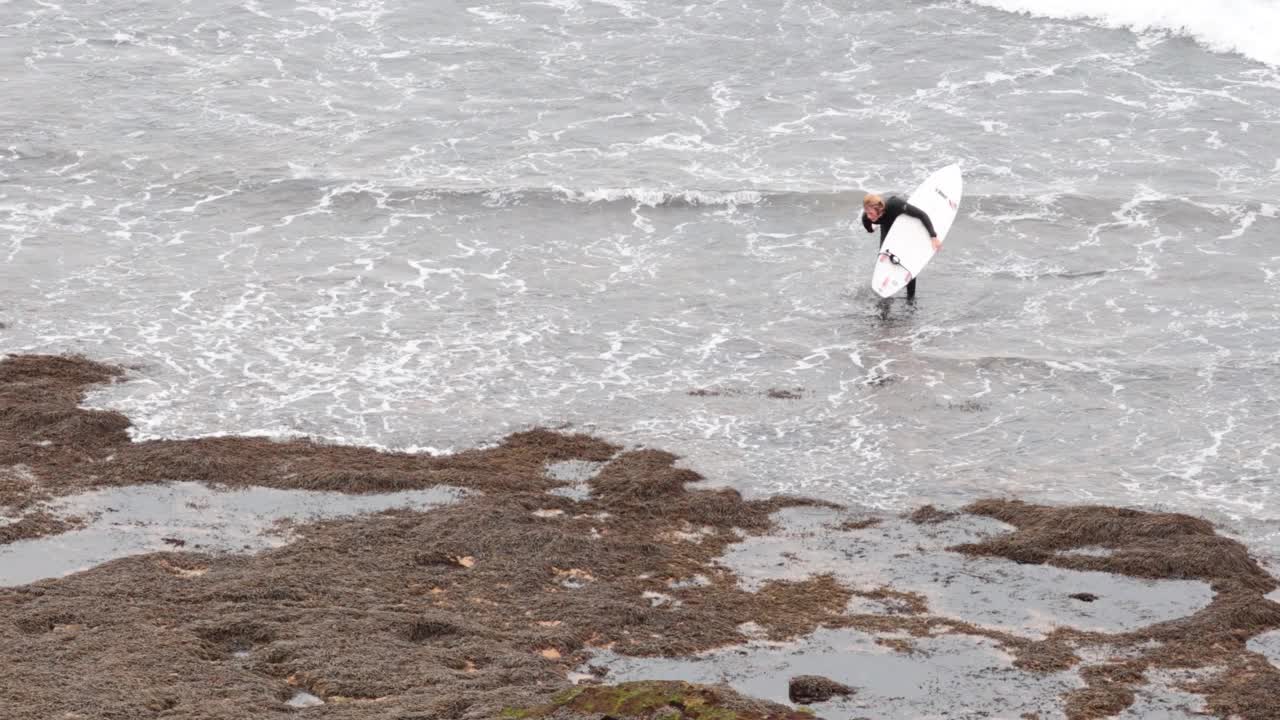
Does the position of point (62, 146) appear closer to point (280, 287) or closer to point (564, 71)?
point (280, 287)

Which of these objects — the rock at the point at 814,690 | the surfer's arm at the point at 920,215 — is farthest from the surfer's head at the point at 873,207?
the rock at the point at 814,690

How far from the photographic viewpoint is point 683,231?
2802 cm

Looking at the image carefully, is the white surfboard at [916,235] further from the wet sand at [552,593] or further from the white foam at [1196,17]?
the white foam at [1196,17]

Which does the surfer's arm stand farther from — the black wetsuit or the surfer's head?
the surfer's head

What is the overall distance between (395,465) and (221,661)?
5.27m

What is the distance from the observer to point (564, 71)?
34.5m

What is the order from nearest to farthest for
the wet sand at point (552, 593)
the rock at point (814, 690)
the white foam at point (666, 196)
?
the wet sand at point (552, 593) < the rock at point (814, 690) < the white foam at point (666, 196)

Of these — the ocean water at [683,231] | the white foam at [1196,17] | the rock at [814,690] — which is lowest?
the rock at [814,690]

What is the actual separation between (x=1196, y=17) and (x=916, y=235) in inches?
551

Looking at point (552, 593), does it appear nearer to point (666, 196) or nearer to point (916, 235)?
point (916, 235)

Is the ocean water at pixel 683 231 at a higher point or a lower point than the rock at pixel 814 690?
higher

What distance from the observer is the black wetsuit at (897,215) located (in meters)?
25.1

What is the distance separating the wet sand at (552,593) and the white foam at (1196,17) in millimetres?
20078

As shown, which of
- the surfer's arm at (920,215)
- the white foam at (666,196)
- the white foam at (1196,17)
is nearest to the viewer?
the surfer's arm at (920,215)
